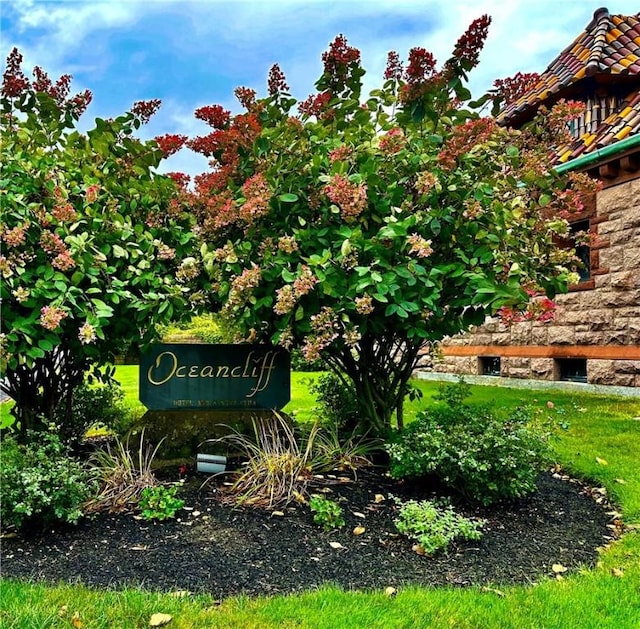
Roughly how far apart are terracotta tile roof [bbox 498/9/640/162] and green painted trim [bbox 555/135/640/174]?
8.8 inches

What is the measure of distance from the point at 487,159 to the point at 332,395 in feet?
7.45

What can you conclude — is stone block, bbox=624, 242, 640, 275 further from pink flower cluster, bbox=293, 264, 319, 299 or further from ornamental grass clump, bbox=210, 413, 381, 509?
pink flower cluster, bbox=293, 264, 319, 299

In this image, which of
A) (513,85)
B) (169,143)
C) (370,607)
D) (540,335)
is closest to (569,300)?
(540,335)

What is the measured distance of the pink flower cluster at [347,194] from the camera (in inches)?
119

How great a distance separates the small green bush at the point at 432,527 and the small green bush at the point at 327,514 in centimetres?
31

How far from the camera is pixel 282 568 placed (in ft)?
8.51

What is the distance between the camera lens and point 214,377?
4.04 m

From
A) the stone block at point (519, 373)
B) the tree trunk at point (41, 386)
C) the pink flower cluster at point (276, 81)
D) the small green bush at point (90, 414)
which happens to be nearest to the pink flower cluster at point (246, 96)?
the pink flower cluster at point (276, 81)

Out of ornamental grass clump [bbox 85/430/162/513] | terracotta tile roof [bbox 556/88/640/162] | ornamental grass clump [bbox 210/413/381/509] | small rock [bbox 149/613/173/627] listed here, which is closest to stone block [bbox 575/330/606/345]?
terracotta tile roof [bbox 556/88/640/162]

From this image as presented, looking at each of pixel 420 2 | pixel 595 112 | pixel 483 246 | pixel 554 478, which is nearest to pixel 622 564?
pixel 554 478

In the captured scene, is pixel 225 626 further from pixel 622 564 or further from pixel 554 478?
pixel 554 478

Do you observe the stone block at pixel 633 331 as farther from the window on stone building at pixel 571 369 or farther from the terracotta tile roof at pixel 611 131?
the terracotta tile roof at pixel 611 131

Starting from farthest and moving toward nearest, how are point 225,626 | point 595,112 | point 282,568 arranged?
point 595,112, point 282,568, point 225,626

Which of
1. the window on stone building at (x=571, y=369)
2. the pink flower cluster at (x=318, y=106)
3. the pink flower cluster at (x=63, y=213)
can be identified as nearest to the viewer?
the pink flower cluster at (x=63, y=213)
